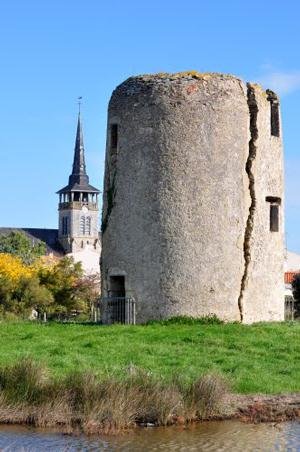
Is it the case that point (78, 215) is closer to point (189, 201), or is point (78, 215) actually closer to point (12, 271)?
point (12, 271)

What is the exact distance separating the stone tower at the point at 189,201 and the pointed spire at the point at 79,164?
11223 centimetres

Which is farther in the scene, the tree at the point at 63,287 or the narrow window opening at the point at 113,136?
the tree at the point at 63,287

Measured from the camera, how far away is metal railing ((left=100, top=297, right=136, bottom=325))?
1057 inches

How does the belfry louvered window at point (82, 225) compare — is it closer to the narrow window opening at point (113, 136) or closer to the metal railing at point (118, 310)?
the narrow window opening at point (113, 136)

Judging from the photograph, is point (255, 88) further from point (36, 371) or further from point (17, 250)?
point (17, 250)

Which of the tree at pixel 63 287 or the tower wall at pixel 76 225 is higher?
the tower wall at pixel 76 225

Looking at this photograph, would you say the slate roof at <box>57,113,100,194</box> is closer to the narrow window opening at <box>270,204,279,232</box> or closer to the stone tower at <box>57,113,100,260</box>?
the stone tower at <box>57,113,100,260</box>

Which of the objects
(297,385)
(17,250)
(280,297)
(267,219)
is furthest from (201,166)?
(17,250)

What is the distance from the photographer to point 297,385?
1809cm

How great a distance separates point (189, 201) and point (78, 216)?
5368 inches

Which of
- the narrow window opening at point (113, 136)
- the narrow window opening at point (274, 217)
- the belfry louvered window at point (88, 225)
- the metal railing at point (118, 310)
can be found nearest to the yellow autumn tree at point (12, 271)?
the metal railing at point (118, 310)

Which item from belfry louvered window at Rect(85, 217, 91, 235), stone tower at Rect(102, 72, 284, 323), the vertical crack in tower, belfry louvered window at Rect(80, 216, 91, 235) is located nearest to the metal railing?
stone tower at Rect(102, 72, 284, 323)

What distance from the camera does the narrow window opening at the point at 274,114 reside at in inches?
1147

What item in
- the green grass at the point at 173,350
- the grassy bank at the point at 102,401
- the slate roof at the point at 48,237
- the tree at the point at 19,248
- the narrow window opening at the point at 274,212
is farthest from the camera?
the slate roof at the point at 48,237
